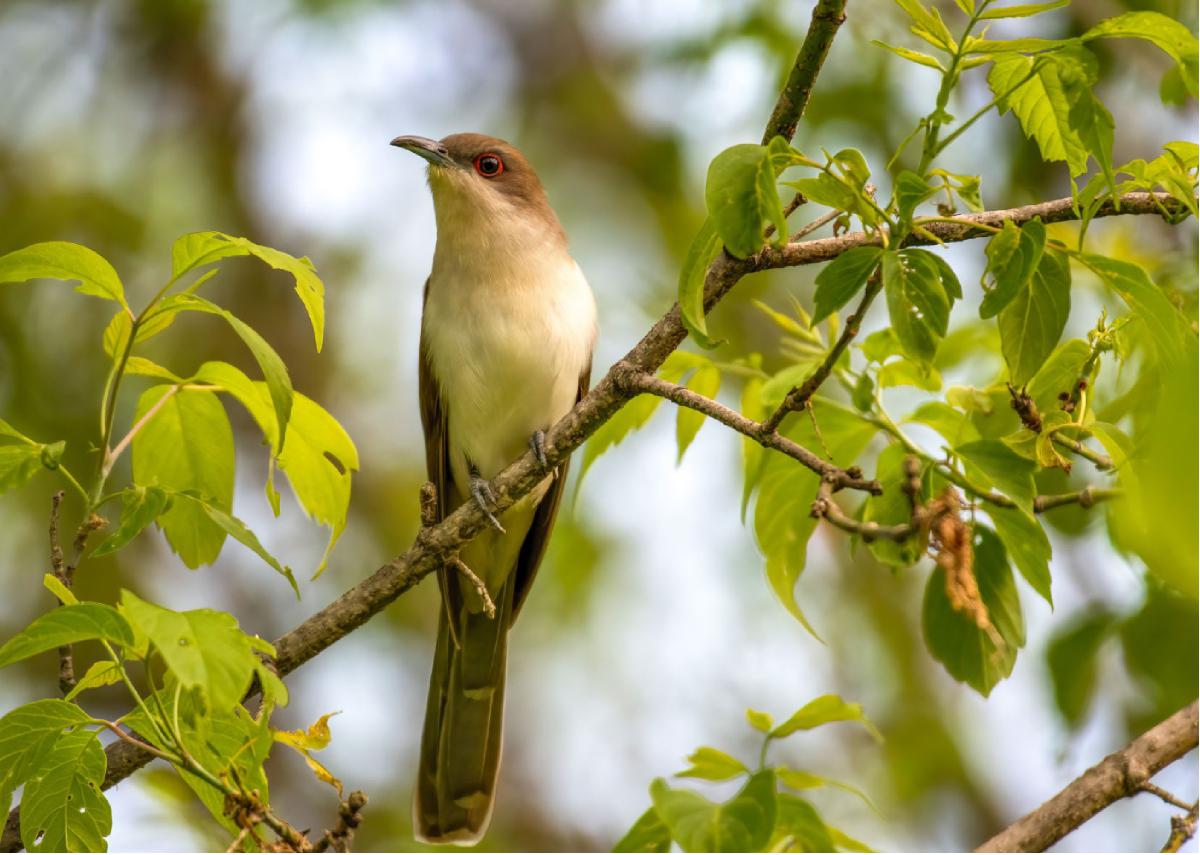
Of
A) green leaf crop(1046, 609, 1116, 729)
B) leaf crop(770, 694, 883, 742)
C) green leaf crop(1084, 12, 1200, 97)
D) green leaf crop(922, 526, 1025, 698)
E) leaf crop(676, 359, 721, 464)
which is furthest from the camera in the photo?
green leaf crop(1046, 609, 1116, 729)

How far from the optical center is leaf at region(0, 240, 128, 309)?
2680 millimetres

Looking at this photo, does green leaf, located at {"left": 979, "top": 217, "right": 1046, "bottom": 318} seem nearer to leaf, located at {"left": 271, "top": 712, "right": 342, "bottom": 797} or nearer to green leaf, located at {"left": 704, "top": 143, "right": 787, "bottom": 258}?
green leaf, located at {"left": 704, "top": 143, "right": 787, "bottom": 258}

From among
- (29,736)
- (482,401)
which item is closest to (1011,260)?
(29,736)

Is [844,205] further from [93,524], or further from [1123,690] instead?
[1123,690]

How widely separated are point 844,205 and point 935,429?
1.04m

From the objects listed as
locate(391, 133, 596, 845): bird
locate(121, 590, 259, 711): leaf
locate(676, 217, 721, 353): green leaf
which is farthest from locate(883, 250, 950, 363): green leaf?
locate(391, 133, 596, 845): bird

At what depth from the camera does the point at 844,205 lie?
8.01 feet

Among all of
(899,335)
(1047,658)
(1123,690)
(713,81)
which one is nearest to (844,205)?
(899,335)

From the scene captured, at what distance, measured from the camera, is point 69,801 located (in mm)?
2701

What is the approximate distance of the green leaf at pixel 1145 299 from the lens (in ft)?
8.20

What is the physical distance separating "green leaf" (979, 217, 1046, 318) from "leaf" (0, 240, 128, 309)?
5.85 feet

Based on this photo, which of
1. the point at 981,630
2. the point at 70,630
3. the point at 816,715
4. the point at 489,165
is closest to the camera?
the point at 70,630

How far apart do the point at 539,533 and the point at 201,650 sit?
3.49 meters

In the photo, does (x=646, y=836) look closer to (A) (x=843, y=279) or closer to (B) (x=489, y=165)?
(A) (x=843, y=279)
